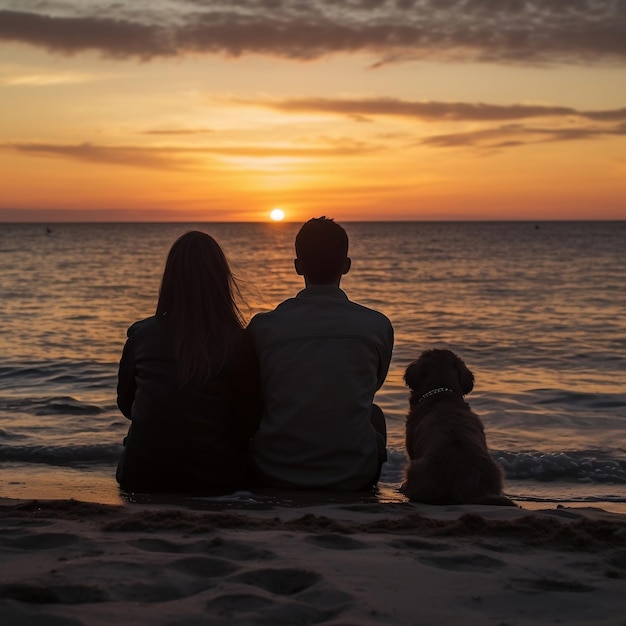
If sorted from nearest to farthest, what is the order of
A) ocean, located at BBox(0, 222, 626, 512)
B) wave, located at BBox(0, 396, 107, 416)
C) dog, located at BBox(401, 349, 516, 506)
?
dog, located at BBox(401, 349, 516, 506)
ocean, located at BBox(0, 222, 626, 512)
wave, located at BBox(0, 396, 107, 416)

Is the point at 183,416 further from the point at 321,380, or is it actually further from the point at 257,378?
the point at 321,380

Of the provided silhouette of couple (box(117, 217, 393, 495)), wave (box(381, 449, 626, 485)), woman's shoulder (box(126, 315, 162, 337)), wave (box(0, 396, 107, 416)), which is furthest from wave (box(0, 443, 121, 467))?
woman's shoulder (box(126, 315, 162, 337))

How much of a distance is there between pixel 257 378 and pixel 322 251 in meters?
0.93

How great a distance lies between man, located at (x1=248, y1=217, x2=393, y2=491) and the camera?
5055 mm

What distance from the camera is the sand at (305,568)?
9.18ft

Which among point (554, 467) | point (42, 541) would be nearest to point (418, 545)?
point (42, 541)

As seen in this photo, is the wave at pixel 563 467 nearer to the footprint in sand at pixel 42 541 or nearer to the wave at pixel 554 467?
the wave at pixel 554 467

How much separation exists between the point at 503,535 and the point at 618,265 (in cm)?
4597

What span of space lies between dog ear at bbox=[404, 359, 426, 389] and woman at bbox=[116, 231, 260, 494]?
1.45 metres

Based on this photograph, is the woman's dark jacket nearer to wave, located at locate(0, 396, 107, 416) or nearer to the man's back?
the man's back

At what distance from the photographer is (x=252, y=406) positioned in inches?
210

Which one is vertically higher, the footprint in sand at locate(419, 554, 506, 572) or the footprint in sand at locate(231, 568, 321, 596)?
the footprint in sand at locate(231, 568, 321, 596)

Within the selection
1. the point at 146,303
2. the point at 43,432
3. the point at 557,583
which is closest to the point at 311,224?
the point at 557,583

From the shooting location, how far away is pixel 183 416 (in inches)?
202
